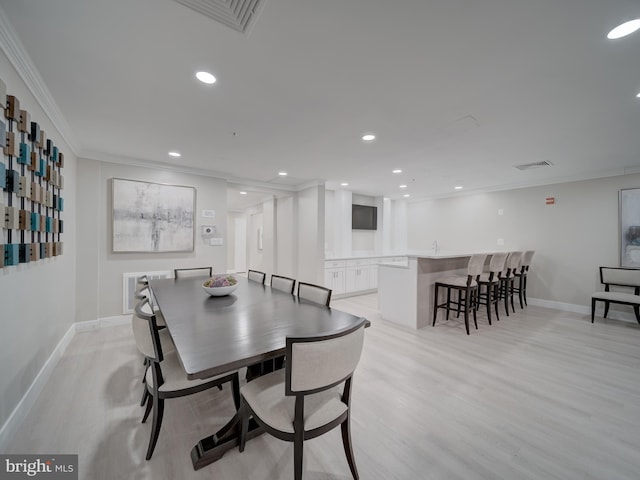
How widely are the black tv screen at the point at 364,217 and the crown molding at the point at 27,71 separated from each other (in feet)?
17.5

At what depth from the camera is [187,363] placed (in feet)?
3.50

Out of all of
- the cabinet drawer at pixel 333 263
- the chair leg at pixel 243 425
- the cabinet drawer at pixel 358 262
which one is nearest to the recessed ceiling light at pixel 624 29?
the chair leg at pixel 243 425

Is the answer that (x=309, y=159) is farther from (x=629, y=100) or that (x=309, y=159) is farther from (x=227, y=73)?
(x=629, y=100)

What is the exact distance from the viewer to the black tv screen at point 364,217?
21.6ft

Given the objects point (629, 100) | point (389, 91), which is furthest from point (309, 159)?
point (629, 100)

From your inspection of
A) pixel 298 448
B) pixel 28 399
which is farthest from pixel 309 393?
pixel 28 399

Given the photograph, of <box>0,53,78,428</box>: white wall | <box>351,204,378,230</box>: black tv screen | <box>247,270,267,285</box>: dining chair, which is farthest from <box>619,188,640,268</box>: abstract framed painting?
<box>0,53,78,428</box>: white wall

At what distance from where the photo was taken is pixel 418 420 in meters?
1.87

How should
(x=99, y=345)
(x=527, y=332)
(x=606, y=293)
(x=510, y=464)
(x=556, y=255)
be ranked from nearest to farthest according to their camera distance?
(x=510, y=464) < (x=99, y=345) < (x=527, y=332) < (x=606, y=293) < (x=556, y=255)

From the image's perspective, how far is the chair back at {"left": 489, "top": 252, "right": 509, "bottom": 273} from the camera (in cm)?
404

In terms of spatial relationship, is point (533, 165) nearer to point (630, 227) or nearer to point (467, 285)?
point (630, 227)

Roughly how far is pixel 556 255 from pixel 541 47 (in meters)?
4.87

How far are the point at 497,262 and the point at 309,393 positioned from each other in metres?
4.16

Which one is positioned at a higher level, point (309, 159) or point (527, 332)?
point (309, 159)
